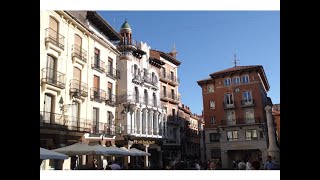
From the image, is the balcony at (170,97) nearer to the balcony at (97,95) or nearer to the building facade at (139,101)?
the building facade at (139,101)

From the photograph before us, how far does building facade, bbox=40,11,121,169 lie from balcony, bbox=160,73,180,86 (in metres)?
6.68

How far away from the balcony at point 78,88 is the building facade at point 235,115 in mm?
12014

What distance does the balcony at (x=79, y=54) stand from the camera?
14041 millimetres

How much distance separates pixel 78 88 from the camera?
1423 cm

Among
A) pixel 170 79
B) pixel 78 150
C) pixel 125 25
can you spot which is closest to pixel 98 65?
pixel 125 25

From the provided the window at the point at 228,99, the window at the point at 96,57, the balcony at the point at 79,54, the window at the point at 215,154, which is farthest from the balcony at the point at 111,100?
the window at the point at 215,154

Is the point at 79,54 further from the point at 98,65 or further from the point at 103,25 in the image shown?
the point at 103,25

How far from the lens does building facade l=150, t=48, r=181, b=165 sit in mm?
24172
